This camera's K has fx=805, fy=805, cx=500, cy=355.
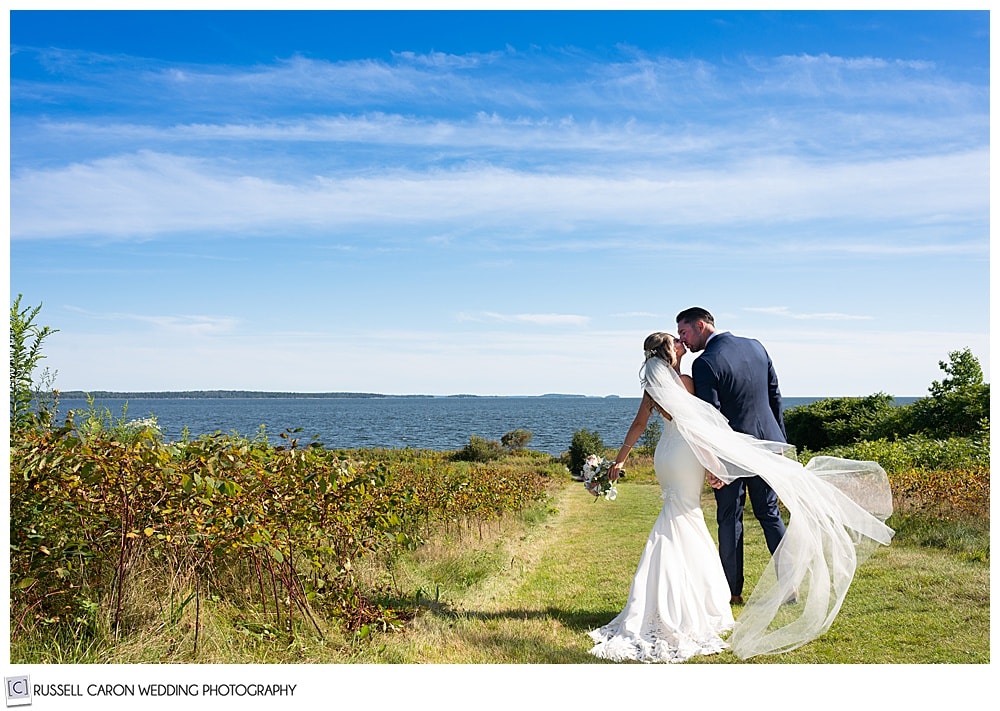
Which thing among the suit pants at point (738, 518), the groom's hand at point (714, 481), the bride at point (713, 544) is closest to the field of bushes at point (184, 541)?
the bride at point (713, 544)

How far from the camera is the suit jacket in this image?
4.57 metres

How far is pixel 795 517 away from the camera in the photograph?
4.11m

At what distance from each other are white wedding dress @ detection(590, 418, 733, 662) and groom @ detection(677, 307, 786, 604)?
28cm

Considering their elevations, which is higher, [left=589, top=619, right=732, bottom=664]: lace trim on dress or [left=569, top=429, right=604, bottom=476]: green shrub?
[left=589, top=619, right=732, bottom=664]: lace trim on dress

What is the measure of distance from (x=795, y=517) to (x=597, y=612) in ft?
4.26

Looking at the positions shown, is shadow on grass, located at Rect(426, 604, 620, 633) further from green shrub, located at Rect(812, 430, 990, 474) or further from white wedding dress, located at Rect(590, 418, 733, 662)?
green shrub, located at Rect(812, 430, 990, 474)

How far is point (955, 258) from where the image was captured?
20.0ft

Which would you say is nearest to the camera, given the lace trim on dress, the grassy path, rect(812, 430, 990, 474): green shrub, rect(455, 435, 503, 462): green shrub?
the lace trim on dress

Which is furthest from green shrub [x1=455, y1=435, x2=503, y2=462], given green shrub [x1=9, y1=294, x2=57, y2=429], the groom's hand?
the groom's hand

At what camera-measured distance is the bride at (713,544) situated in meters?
3.95

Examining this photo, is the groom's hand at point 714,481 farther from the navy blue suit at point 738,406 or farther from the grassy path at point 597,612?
the grassy path at point 597,612

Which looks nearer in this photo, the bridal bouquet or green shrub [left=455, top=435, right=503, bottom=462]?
the bridal bouquet

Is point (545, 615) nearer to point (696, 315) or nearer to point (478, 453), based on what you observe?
point (696, 315)

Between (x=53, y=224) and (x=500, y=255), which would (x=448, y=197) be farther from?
(x=53, y=224)
